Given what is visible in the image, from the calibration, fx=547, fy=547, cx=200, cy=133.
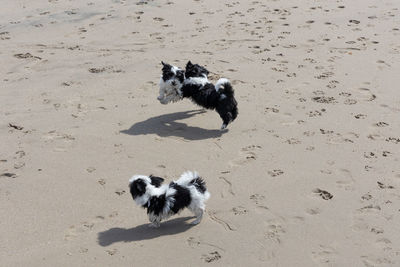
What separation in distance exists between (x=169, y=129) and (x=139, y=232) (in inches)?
103

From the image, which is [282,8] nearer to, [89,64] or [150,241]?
[89,64]

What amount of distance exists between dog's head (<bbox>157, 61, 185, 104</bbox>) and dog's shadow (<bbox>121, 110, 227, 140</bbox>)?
1.04 ft

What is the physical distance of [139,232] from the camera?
19.9ft

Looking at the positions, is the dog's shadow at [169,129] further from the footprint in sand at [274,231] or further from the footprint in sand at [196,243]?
the footprint in sand at [196,243]

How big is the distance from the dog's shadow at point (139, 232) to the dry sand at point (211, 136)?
0.9 inches

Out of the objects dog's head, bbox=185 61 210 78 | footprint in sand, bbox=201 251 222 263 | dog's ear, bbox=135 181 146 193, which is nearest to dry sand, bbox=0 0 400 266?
footprint in sand, bbox=201 251 222 263

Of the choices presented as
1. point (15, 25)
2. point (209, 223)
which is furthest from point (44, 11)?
point (209, 223)

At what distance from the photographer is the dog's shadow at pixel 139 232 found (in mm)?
5926

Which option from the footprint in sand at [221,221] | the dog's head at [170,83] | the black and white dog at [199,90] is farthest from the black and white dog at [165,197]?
the dog's head at [170,83]

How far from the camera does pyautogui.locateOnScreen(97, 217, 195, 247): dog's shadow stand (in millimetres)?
5926

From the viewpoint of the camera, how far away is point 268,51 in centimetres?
1091

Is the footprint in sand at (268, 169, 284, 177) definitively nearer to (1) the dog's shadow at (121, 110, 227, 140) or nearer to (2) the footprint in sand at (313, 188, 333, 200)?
(2) the footprint in sand at (313, 188, 333, 200)

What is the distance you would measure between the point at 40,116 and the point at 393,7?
8986 millimetres

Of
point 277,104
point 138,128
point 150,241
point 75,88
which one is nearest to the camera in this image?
point 150,241
